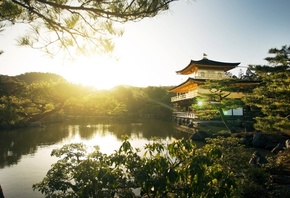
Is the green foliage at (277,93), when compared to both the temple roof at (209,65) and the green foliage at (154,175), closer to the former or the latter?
the green foliage at (154,175)

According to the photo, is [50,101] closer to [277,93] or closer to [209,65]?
[277,93]

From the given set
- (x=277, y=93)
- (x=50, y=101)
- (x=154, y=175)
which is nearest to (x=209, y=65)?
(x=277, y=93)

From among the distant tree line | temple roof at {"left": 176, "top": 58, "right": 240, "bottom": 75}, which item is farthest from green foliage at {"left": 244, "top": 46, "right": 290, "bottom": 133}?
temple roof at {"left": 176, "top": 58, "right": 240, "bottom": 75}

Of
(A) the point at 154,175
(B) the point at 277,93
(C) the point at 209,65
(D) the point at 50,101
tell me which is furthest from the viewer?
(C) the point at 209,65

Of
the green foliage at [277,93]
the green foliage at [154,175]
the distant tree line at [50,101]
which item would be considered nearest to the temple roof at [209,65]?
the green foliage at [277,93]

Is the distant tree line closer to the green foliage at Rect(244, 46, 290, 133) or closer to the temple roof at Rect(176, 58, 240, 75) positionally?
the green foliage at Rect(244, 46, 290, 133)

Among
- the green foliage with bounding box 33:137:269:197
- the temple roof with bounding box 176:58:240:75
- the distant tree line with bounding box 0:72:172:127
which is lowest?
the green foliage with bounding box 33:137:269:197

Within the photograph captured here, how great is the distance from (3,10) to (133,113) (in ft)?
155

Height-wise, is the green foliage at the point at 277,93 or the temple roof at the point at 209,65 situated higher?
the temple roof at the point at 209,65

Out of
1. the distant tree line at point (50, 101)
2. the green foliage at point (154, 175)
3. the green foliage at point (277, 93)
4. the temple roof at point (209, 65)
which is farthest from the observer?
the temple roof at point (209, 65)

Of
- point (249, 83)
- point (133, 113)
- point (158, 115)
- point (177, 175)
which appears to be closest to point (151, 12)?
point (177, 175)

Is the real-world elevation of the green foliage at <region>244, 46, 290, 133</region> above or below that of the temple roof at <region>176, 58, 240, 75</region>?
below

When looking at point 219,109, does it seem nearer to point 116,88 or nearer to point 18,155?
point 18,155

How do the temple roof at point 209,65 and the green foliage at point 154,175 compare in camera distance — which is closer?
the green foliage at point 154,175
